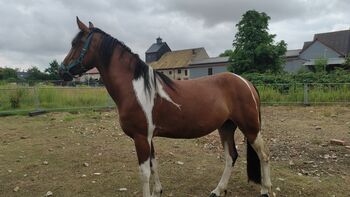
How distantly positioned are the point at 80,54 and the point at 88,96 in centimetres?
1091

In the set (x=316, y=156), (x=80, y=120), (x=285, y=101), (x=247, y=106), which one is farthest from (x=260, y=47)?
(x=247, y=106)

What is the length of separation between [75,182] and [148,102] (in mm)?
2038

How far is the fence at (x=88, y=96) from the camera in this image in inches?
513

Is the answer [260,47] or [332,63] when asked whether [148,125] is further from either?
[332,63]

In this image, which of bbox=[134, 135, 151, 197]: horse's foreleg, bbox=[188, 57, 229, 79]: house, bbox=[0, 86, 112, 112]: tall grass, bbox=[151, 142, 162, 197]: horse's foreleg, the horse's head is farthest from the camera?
bbox=[188, 57, 229, 79]: house

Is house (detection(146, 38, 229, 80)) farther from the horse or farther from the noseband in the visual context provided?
the noseband

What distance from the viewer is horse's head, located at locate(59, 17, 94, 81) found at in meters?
3.62

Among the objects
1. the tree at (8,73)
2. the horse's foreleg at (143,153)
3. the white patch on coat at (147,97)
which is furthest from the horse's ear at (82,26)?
the tree at (8,73)

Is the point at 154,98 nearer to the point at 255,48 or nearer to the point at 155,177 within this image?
the point at 155,177

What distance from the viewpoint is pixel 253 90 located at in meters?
4.19

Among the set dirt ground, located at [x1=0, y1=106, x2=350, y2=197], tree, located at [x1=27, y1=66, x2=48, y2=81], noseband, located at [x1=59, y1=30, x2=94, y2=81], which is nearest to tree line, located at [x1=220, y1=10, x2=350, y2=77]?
dirt ground, located at [x1=0, y1=106, x2=350, y2=197]

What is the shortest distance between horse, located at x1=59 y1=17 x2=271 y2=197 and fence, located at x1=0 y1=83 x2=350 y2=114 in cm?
994

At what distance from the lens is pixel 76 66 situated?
12.0 feet

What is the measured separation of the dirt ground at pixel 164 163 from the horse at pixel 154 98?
67cm
